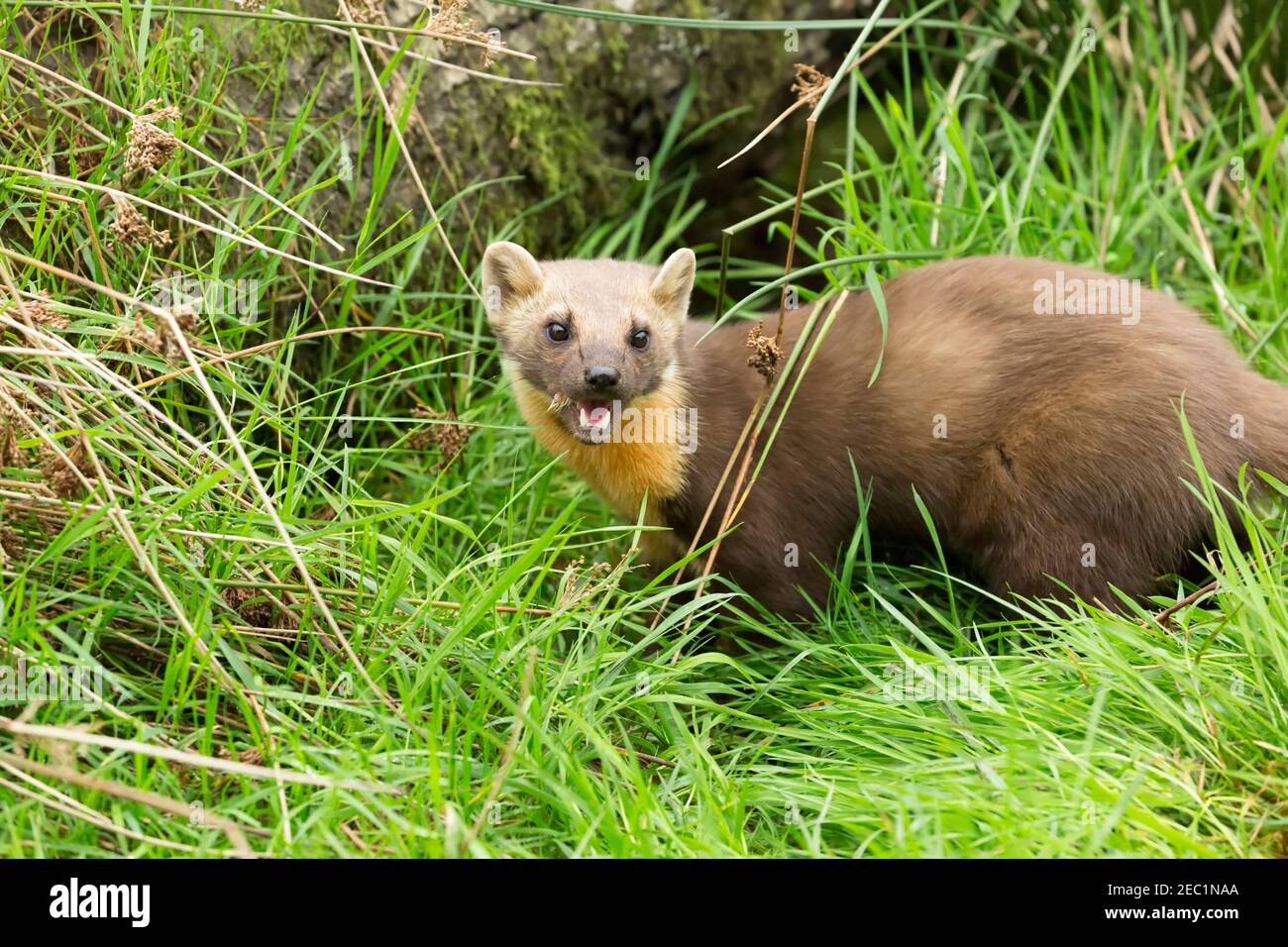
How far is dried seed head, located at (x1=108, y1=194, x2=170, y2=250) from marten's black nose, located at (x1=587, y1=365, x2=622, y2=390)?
4.48 feet

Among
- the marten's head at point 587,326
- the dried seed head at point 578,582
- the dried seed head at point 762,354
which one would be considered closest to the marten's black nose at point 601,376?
the marten's head at point 587,326

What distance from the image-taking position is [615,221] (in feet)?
20.5

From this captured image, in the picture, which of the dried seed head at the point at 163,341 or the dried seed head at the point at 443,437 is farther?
the dried seed head at the point at 443,437

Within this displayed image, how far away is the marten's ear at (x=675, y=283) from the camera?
462cm

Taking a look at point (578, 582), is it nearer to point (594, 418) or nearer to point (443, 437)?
point (594, 418)

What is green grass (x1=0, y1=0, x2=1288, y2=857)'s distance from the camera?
310 cm

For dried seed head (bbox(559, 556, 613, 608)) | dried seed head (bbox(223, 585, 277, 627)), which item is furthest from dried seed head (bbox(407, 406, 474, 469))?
dried seed head (bbox(223, 585, 277, 627))

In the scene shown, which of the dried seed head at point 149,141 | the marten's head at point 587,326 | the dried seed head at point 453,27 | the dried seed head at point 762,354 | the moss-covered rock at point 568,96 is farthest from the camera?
the moss-covered rock at point 568,96

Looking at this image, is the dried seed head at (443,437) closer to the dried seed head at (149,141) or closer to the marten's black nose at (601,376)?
the marten's black nose at (601,376)

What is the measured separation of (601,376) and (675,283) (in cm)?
62

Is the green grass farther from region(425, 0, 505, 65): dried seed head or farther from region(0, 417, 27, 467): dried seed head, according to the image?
region(425, 0, 505, 65): dried seed head

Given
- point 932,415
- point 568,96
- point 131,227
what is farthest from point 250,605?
point 568,96

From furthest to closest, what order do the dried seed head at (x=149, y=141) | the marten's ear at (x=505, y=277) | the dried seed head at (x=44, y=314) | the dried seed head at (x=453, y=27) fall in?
the marten's ear at (x=505, y=277) → the dried seed head at (x=453, y=27) → the dried seed head at (x=149, y=141) → the dried seed head at (x=44, y=314)
